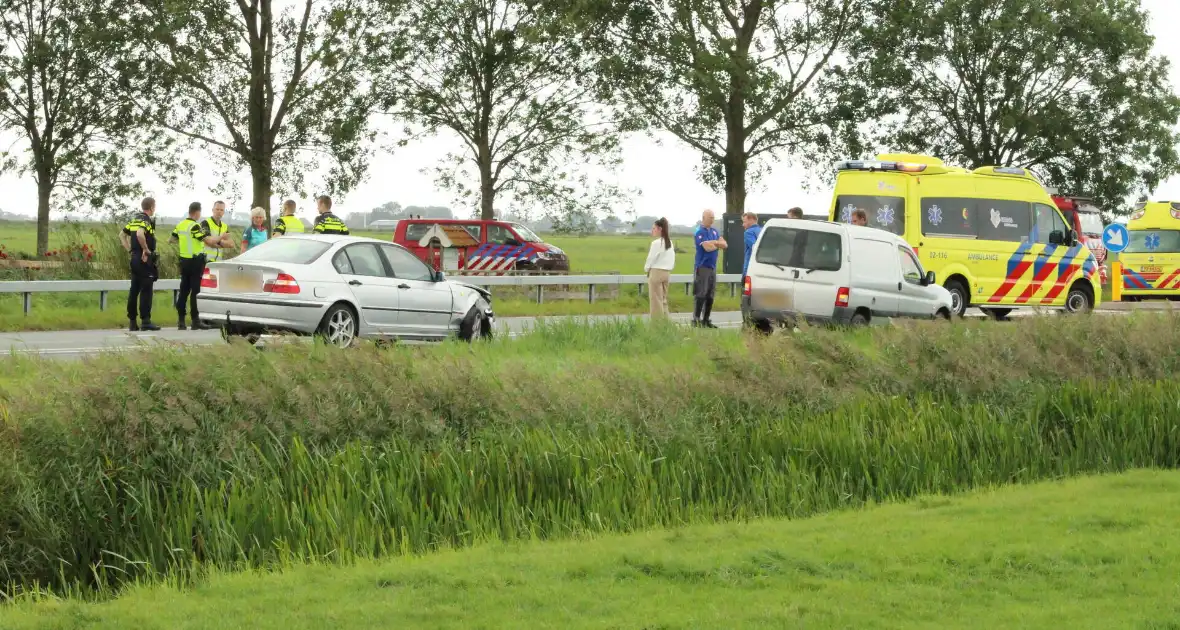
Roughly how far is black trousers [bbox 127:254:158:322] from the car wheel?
4888 mm

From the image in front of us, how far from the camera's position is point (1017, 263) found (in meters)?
24.3

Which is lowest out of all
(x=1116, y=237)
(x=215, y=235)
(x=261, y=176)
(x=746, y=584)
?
(x=746, y=584)

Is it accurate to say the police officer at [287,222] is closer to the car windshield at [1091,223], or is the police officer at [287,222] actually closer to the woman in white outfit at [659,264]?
the woman in white outfit at [659,264]

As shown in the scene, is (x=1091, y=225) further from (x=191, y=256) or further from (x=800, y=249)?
(x=191, y=256)

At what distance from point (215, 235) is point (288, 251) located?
13.9 ft

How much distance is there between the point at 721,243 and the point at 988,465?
1191 centimetres

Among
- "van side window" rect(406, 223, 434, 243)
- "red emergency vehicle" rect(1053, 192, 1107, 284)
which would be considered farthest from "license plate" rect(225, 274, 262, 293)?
"red emergency vehicle" rect(1053, 192, 1107, 284)

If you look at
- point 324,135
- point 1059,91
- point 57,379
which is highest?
point 1059,91

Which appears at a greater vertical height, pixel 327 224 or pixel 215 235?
pixel 327 224

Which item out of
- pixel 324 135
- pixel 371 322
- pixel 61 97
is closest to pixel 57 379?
pixel 371 322

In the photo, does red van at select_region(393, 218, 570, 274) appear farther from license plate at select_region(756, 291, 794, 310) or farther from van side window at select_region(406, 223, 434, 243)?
license plate at select_region(756, 291, 794, 310)

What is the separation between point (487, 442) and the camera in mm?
8398

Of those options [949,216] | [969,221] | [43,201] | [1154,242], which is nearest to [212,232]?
[949,216]

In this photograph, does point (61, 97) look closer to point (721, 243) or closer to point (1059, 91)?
point (721, 243)
